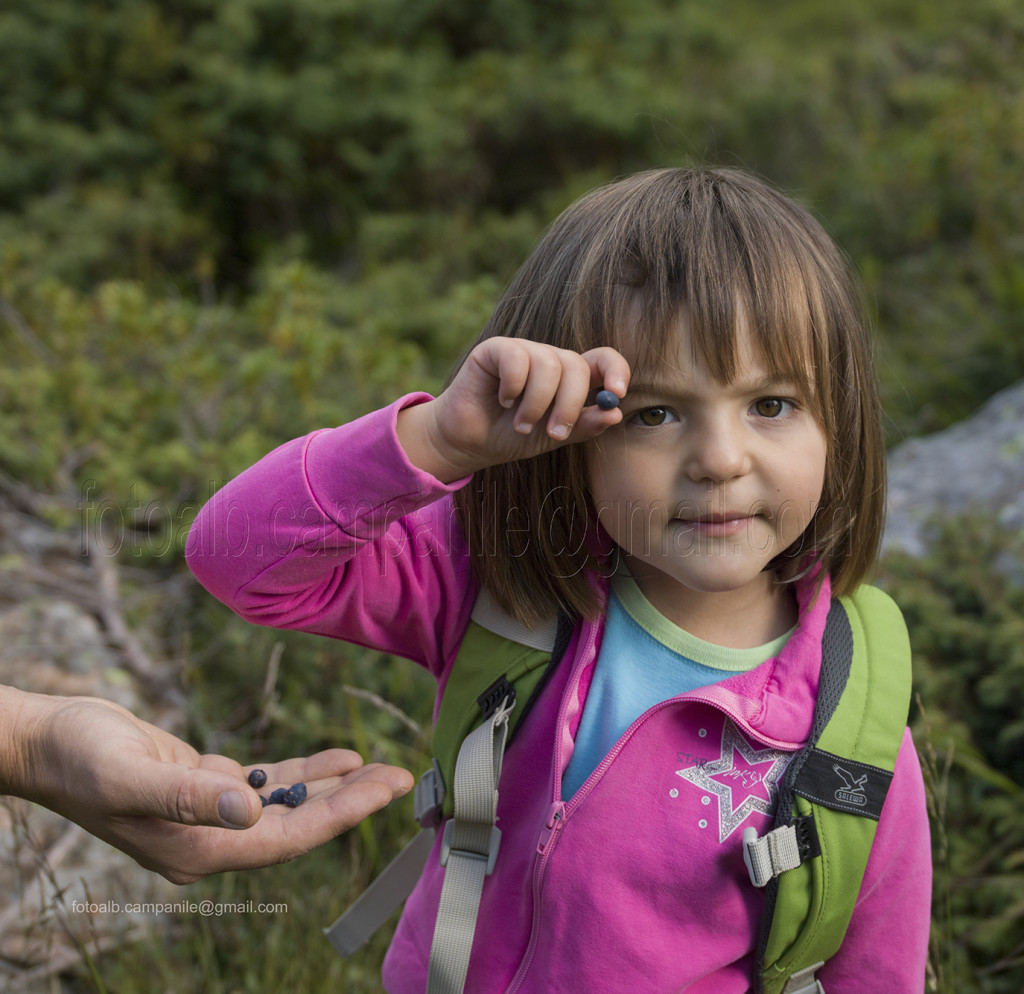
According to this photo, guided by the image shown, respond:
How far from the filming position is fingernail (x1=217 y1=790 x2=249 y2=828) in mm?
1232

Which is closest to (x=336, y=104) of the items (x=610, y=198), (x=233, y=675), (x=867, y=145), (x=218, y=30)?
(x=218, y=30)

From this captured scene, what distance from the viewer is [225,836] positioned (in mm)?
1436

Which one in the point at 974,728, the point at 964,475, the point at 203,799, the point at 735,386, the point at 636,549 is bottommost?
the point at 974,728

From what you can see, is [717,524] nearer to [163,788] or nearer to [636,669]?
[636,669]

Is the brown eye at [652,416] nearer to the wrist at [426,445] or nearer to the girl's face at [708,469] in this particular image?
the girl's face at [708,469]

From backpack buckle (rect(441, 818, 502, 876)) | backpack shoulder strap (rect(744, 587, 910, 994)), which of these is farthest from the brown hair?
backpack buckle (rect(441, 818, 502, 876))

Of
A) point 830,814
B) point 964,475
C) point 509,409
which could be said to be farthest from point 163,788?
point 964,475

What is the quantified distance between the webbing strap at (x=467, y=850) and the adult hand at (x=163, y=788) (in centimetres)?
10

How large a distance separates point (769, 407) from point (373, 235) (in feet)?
18.1

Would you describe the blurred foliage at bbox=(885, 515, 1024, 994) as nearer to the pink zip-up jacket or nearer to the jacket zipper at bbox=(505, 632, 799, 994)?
the pink zip-up jacket

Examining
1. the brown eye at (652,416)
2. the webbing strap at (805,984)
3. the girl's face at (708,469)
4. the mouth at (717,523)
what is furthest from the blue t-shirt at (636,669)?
the webbing strap at (805,984)

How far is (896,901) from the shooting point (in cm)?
149

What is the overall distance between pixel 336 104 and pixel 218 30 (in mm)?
905

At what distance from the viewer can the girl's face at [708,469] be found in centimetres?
133
